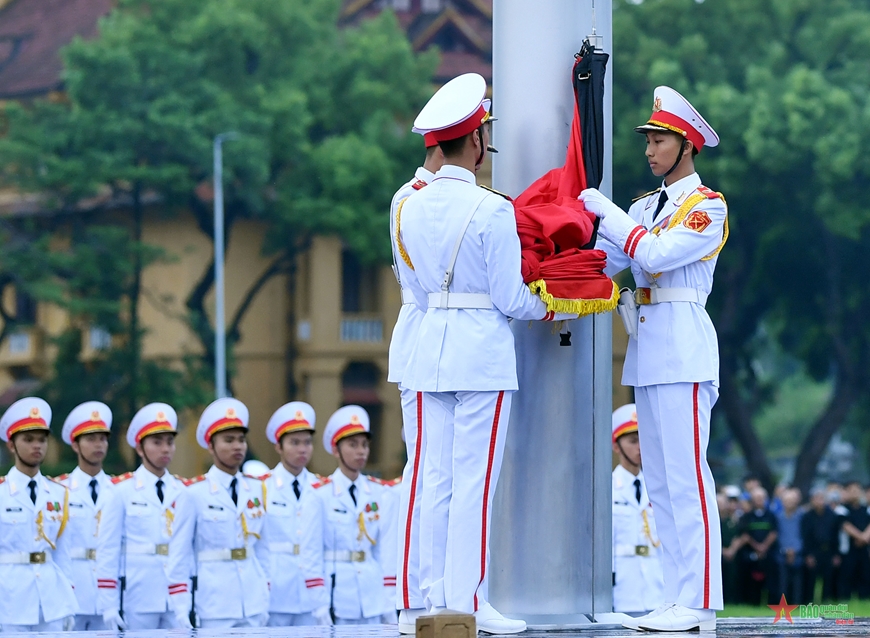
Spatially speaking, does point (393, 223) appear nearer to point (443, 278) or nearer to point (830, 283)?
point (443, 278)

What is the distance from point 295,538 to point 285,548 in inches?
4.2

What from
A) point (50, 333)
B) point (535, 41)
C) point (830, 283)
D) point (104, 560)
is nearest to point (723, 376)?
point (830, 283)

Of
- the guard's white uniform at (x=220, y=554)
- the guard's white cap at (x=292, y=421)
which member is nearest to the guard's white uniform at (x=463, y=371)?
the guard's white uniform at (x=220, y=554)

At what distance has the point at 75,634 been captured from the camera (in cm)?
609

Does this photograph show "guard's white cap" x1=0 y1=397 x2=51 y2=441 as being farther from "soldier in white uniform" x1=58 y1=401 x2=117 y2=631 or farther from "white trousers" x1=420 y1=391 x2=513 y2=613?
"white trousers" x1=420 y1=391 x2=513 y2=613

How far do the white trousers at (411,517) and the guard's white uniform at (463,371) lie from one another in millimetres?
172

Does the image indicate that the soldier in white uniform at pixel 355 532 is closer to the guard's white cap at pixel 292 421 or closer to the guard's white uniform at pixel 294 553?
the guard's white uniform at pixel 294 553

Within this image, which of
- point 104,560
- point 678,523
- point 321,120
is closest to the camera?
point 678,523

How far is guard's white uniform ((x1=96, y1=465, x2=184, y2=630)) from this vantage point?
32.1ft

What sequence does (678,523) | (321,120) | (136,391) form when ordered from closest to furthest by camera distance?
(678,523) → (136,391) → (321,120)

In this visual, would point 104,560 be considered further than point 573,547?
Yes

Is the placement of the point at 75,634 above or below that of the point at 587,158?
below

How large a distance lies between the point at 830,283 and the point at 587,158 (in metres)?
26.7

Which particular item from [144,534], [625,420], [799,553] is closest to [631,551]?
[625,420]
